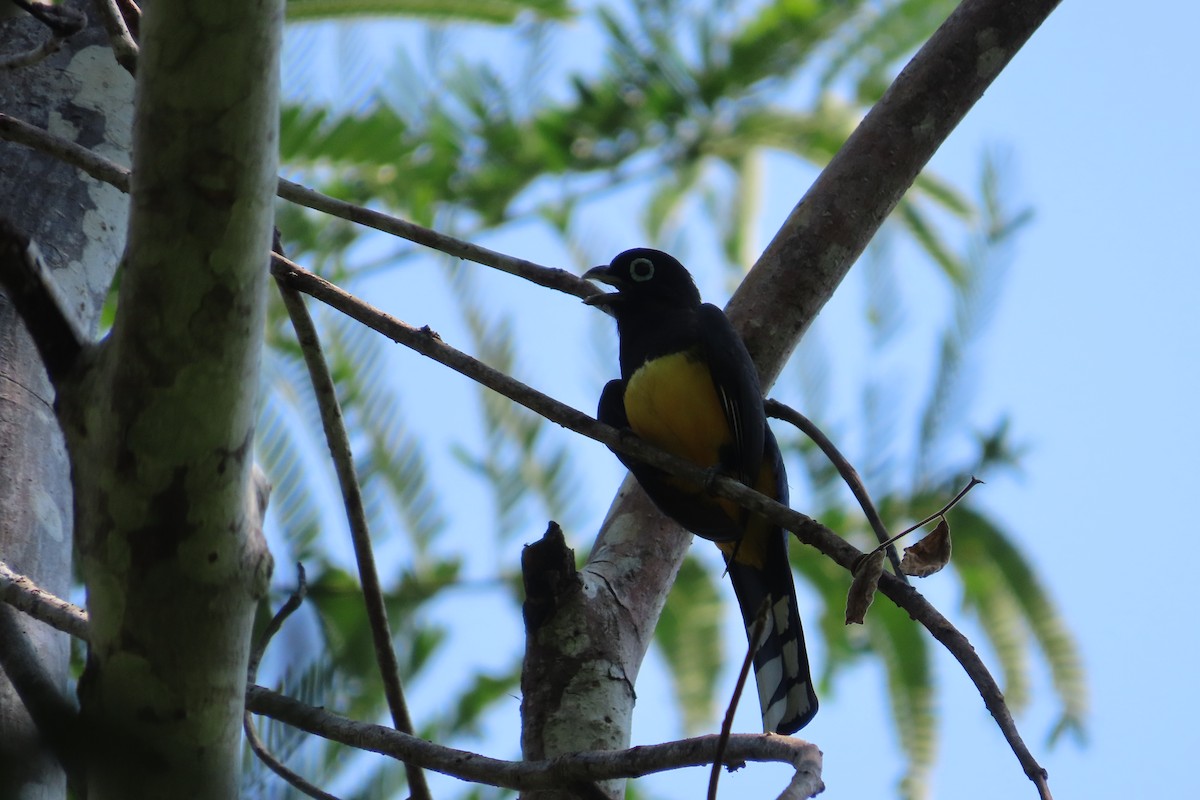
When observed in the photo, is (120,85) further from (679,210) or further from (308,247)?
(679,210)

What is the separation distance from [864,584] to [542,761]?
2.43 ft

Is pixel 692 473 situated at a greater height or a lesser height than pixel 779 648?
lesser

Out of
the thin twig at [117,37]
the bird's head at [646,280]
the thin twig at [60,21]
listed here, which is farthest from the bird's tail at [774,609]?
the thin twig at [60,21]

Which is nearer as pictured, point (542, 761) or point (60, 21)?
point (542, 761)

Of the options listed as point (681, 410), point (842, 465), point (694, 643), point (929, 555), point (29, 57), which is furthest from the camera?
point (694, 643)

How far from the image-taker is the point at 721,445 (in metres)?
4.24

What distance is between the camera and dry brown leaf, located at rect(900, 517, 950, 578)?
250cm

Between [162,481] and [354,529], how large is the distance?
5.33 ft

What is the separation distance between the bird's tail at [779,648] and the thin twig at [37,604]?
1.97m

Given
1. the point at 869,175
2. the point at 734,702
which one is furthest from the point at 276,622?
the point at 869,175

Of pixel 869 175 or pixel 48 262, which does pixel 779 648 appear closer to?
pixel 869 175

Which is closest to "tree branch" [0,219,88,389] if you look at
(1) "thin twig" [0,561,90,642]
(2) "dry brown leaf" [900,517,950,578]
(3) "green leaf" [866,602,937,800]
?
(1) "thin twig" [0,561,90,642]

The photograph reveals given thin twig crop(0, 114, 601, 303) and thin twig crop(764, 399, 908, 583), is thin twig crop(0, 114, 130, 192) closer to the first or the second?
thin twig crop(0, 114, 601, 303)

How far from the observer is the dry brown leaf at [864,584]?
2328 millimetres
